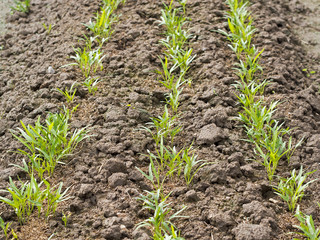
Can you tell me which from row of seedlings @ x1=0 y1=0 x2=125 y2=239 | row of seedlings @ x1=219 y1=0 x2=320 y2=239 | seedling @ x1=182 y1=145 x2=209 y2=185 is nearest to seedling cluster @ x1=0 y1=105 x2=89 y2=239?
row of seedlings @ x1=0 y1=0 x2=125 y2=239

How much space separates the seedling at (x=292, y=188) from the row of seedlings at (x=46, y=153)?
1400 mm

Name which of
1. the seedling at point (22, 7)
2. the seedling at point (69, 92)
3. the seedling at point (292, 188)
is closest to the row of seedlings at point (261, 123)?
the seedling at point (292, 188)

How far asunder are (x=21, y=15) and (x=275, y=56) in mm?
3027

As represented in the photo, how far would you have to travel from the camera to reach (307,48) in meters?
4.74

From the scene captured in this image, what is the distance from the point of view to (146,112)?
11.5ft

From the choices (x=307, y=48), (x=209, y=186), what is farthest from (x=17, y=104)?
(x=307, y=48)

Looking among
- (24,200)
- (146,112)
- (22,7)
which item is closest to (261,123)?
(146,112)

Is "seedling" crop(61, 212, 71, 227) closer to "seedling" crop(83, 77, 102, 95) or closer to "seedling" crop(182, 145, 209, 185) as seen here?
"seedling" crop(182, 145, 209, 185)

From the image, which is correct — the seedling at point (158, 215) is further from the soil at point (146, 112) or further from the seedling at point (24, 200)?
the seedling at point (24, 200)

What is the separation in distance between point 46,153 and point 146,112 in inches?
35.9

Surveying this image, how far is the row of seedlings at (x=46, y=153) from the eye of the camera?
265 centimetres

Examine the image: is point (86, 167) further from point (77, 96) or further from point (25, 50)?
point (25, 50)

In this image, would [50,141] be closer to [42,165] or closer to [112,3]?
[42,165]

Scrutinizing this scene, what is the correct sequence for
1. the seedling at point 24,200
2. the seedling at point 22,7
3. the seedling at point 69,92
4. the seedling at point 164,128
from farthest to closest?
1. the seedling at point 22,7
2. the seedling at point 69,92
3. the seedling at point 164,128
4. the seedling at point 24,200
